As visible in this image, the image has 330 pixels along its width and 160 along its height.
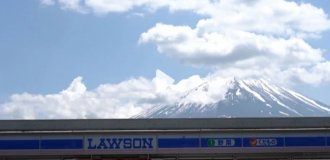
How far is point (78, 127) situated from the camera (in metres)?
28.9

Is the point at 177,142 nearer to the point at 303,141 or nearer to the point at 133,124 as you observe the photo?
the point at 133,124

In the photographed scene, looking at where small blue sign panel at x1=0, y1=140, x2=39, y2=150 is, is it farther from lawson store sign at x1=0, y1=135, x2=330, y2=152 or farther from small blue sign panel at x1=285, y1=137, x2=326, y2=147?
small blue sign panel at x1=285, y1=137, x2=326, y2=147

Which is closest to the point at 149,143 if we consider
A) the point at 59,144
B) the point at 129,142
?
the point at 129,142

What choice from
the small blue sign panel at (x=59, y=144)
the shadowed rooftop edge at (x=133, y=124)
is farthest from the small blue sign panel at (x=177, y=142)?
the small blue sign panel at (x=59, y=144)

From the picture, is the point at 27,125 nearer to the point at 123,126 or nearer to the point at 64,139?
the point at 64,139

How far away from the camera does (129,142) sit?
2930 centimetres

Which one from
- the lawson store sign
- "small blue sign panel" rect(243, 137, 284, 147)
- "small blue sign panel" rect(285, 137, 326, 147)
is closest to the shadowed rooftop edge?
the lawson store sign

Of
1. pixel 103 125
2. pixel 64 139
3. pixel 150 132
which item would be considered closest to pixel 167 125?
pixel 150 132

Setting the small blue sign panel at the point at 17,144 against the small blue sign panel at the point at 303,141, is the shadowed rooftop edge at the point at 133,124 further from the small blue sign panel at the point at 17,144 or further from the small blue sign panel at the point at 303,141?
the small blue sign panel at the point at 303,141

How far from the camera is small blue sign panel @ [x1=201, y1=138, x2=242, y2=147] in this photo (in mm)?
29266

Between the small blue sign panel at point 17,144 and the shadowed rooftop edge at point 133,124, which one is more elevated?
the shadowed rooftop edge at point 133,124

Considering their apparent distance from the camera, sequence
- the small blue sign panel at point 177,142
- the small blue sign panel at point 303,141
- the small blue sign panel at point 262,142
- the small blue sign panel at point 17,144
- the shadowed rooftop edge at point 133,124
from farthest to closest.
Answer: the small blue sign panel at point 303,141 < the small blue sign panel at point 262,142 < the small blue sign panel at point 177,142 < the small blue sign panel at point 17,144 < the shadowed rooftop edge at point 133,124

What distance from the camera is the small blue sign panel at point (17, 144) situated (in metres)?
29.0

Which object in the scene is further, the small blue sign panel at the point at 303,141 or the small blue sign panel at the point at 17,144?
the small blue sign panel at the point at 303,141
